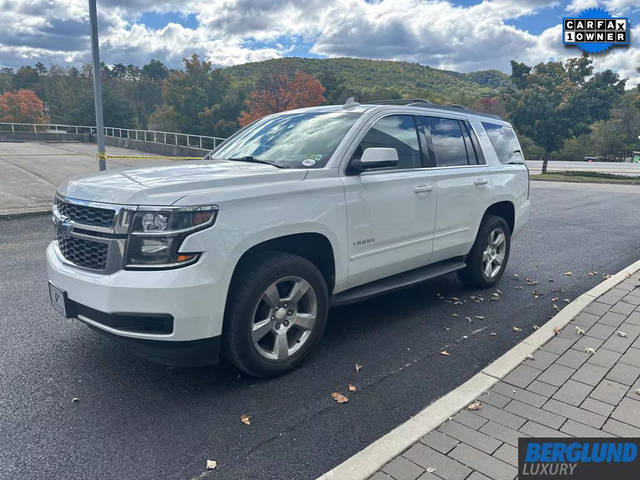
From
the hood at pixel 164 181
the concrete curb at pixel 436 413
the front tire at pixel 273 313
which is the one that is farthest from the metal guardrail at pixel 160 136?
the concrete curb at pixel 436 413

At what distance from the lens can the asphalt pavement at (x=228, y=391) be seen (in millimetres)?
2617

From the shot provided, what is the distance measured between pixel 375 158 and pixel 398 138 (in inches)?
30.7

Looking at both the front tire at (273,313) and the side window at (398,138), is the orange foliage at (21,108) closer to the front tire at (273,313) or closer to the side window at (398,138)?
the side window at (398,138)

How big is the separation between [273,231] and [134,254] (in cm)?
88

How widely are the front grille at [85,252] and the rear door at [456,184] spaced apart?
2992mm

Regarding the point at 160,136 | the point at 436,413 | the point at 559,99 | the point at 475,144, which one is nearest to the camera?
the point at 436,413

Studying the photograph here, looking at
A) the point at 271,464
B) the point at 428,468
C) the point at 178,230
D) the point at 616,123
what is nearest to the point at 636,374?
the point at 428,468

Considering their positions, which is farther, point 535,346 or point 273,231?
point 535,346

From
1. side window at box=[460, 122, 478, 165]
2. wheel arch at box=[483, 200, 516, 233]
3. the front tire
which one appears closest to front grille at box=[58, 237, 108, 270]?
the front tire

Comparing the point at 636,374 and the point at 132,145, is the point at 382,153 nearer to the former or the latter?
the point at 636,374

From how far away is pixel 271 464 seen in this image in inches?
102

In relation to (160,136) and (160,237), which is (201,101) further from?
(160,237)

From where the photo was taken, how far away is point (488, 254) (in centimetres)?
568

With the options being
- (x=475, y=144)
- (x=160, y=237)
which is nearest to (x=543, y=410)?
(x=160, y=237)
